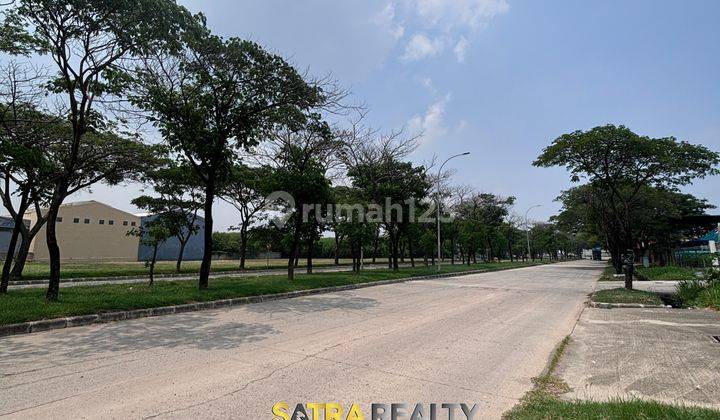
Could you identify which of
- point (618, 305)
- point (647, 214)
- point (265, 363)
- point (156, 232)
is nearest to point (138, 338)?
point (265, 363)

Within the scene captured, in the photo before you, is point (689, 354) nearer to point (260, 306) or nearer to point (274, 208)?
point (260, 306)

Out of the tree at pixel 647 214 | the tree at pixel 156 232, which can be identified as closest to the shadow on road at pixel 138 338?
the tree at pixel 156 232

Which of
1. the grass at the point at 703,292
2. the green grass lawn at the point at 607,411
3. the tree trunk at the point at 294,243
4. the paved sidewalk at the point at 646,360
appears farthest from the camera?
the tree trunk at the point at 294,243

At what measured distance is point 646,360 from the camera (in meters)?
6.04

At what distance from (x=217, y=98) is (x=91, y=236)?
3940 centimetres

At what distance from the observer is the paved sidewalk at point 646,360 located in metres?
4.67

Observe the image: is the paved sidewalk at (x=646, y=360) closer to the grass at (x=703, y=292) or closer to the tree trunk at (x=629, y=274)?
the grass at (x=703, y=292)

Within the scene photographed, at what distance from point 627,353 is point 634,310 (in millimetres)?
6171

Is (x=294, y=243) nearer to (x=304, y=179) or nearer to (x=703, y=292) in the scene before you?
(x=304, y=179)

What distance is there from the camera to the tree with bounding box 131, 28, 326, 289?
12820mm

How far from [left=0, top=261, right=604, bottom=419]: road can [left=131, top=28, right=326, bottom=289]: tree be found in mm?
6284

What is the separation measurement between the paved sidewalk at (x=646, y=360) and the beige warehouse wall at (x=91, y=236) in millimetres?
43573

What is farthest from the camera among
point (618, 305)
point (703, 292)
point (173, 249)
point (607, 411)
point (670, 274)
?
point (173, 249)

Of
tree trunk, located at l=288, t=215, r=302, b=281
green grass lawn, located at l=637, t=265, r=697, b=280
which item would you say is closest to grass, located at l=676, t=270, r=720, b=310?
green grass lawn, located at l=637, t=265, r=697, b=280
